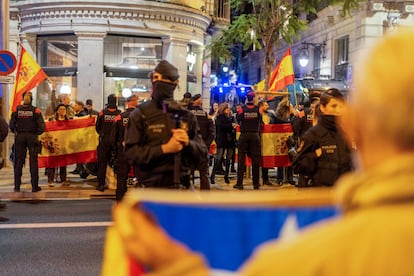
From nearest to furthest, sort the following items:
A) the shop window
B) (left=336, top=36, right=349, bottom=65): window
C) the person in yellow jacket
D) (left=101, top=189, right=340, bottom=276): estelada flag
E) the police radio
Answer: the person in yellow jacket < (left=101, top=189, right=340, bottom=276): estelada flag < the police radio < the shop window < (left=336, top=36, right=349, bottom=65): window

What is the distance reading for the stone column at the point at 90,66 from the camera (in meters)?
22.6

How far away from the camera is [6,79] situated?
14.8 m

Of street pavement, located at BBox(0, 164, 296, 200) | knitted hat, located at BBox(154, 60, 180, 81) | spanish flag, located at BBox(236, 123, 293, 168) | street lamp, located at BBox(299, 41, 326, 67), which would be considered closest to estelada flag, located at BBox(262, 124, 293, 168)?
spanish flag, located at BBox(236, 123, 293, 168)

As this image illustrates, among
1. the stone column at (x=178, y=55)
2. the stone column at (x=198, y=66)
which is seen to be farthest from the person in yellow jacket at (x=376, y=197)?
the stone column at (x=198, y=66)

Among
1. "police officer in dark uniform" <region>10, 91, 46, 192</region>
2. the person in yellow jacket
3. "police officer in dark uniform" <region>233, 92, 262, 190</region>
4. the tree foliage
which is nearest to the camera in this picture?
the person in yellow jacket

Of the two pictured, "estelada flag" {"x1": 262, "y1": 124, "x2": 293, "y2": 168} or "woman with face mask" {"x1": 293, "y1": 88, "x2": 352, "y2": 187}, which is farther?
"estelada flag" {"x1": 262, "y1": 124, "x2": 293, "y2": 168}

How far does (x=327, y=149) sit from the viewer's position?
5.77 metres

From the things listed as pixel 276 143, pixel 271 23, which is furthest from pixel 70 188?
pixel 271 23

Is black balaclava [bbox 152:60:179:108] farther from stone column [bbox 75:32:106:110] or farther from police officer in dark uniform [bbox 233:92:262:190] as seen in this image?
stone column [bbox 75:32:106:110]

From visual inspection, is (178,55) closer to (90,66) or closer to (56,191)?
(90,66)

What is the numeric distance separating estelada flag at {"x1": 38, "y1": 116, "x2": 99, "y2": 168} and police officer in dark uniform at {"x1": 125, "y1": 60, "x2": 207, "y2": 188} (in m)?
8.78

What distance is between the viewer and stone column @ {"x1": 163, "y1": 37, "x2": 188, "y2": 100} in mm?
23547

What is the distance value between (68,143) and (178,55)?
10944mm

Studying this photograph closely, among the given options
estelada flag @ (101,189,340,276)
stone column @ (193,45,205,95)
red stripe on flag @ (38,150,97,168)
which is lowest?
red stripe on flag @ (38,150,97,168)
